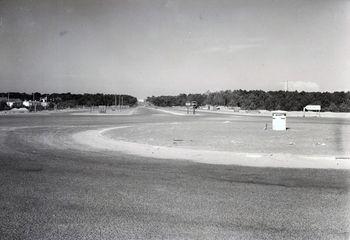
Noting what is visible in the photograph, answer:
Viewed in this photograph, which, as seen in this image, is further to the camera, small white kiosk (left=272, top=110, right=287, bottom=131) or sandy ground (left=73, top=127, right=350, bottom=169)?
small white kiosk (left=272, top=110, right=287, bottom=131)

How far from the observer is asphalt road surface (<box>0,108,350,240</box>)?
5.47 m

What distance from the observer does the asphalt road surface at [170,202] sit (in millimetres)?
5469

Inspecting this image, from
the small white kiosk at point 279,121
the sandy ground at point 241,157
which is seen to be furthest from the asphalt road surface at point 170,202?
the small white kiosk at point 279,121

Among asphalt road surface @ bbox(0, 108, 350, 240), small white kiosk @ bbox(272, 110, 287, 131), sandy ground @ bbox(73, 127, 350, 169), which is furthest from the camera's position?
small white kiosk @ bbox(272, 110, 287, 131)

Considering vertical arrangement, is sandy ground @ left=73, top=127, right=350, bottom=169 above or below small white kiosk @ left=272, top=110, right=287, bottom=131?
below

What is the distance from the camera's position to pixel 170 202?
7.00 meters

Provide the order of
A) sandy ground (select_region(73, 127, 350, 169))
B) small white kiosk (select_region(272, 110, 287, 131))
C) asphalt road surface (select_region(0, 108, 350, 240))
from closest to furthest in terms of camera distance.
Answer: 1. asphalt road surface (select_region(0, 108, 350, 240))
2. sandy ground (select_region(73, 127, 350, 169))
3. small white kiosk (select_region(272, 110, 287, 131))

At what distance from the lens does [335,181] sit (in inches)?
357

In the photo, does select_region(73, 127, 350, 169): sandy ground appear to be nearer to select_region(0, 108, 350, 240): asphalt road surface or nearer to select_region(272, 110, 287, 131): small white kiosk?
select_region(0, 108, 350, 240): asphalt road surface

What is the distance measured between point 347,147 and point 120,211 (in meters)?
13.4

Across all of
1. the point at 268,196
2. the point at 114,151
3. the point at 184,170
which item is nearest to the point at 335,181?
the point at 268,196

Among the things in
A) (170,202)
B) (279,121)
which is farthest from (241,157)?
(279,121)

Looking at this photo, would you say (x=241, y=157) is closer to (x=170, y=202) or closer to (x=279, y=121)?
(x=170, y=202)

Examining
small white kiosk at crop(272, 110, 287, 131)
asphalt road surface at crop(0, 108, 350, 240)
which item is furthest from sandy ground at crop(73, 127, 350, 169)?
small white kiosk at crop(272, 110, 287, 131)
